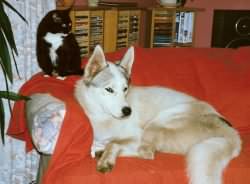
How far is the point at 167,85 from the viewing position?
103 inches

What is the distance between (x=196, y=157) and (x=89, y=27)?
143 centimetres

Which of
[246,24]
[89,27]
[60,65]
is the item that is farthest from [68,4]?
[246,24]

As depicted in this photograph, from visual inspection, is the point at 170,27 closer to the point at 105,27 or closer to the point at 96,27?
the point at 105,27

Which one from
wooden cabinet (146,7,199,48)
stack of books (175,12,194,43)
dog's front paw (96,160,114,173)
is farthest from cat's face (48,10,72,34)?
stack of books (175,12,194,43)

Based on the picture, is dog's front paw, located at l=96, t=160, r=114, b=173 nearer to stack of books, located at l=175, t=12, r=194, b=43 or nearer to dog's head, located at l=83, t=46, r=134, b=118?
dog's head, located at l=83, t=46, r=134, b=118

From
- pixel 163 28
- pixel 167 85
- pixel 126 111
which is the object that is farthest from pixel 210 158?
pixel 163 28

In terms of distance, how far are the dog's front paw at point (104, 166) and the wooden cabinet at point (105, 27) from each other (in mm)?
1176

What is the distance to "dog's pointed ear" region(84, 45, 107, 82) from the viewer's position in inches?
78.2

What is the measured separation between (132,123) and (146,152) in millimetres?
215

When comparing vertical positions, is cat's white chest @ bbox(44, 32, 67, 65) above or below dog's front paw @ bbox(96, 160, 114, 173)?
above

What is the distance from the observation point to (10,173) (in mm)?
2770

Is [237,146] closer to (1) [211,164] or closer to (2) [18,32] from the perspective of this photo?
(1) [211,164]

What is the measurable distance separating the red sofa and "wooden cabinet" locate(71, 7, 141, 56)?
0.32 meters

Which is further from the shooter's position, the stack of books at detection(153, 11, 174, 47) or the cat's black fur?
the stack of books at detection(153, 11, 174, 47)
